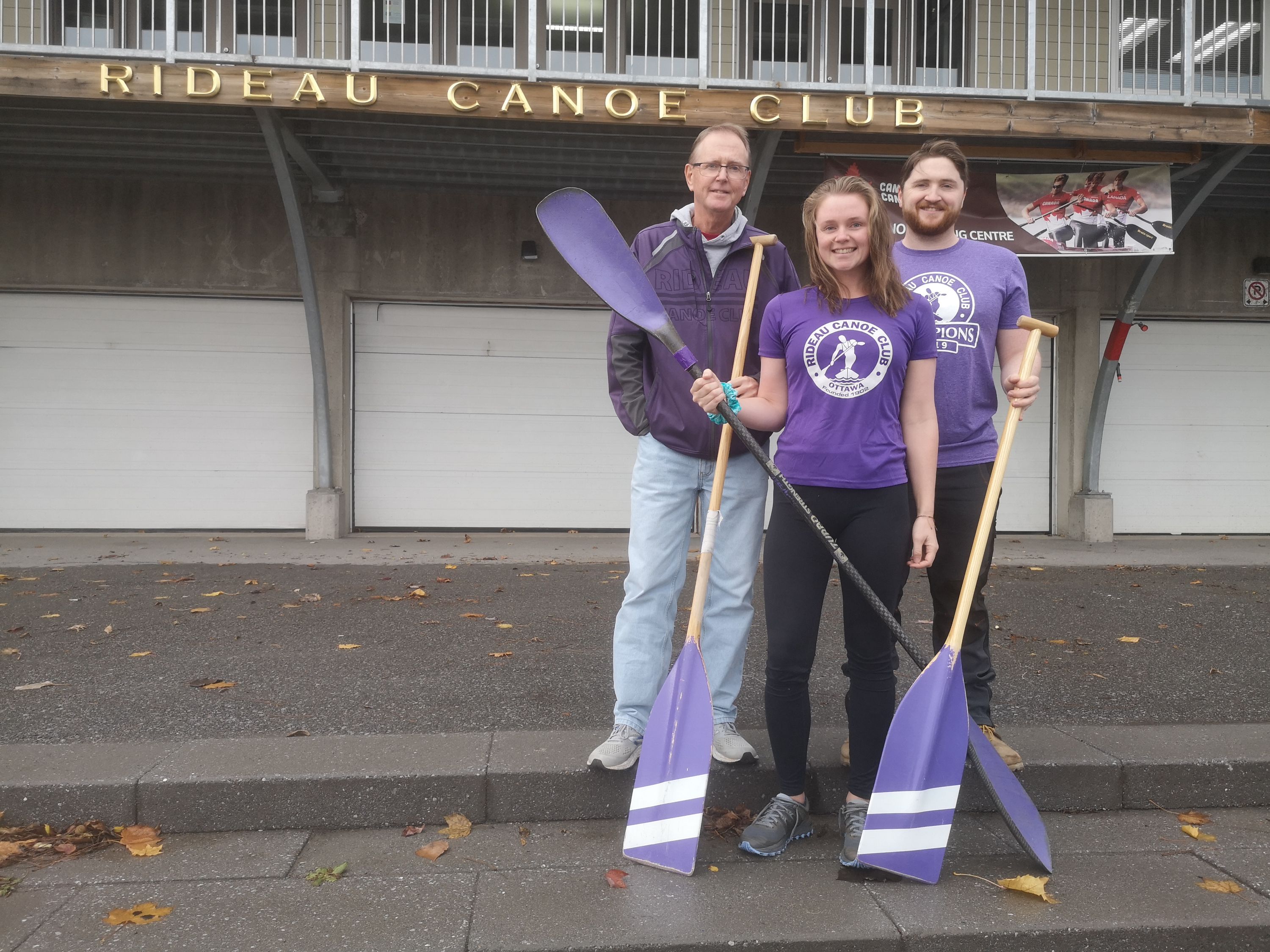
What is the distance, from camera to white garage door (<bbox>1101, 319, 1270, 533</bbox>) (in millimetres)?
10281

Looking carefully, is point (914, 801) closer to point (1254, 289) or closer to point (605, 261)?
point (605, 261)

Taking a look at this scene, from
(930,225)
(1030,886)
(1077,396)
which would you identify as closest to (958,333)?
(930,225)

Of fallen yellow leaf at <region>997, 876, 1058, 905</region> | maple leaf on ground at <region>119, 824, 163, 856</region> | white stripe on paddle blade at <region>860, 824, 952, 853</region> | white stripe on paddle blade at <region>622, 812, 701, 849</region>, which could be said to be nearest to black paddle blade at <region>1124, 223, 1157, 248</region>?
fallen yellow leaf at <region>997, 876, 1058, 905</region>

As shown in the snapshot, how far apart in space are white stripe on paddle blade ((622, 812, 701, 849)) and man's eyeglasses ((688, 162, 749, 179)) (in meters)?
1.88

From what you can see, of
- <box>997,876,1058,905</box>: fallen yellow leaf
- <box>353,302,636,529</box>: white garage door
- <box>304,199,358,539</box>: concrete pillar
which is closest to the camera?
<box>997,876,1058,905</box>: fallen yellow leaf

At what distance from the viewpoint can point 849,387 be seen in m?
2.69

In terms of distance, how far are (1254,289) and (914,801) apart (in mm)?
9882

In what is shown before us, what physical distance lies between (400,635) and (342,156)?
526 cm

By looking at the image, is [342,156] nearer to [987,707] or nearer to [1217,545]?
[987,707]

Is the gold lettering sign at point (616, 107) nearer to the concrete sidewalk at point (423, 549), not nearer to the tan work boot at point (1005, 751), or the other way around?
the concrete sidewalk at point (423, 549)

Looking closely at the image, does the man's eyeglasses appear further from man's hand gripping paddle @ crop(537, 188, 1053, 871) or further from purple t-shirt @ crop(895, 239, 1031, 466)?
purple t-shirt @ crop(895, 239, 1031, 466)

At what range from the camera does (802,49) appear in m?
9.86

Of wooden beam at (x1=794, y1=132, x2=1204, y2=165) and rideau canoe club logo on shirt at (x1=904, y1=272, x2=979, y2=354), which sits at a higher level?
wooden beam at (x1=794, y1=132, x2=1204, y2=165)

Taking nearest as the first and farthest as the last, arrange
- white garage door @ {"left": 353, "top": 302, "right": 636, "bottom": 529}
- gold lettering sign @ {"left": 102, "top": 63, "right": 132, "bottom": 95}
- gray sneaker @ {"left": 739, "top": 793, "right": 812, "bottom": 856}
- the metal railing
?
gray sneaker @ {"left": 739, "top": 793, "right": 812, "bottom": 856}, gold lettering sign @ {"left": 102, "top": 63, "right": 132, "bottom": 95}, the metal railing, white garage door @ {"left": 353, "top": 302, "right": 636, "bottom": 529}
